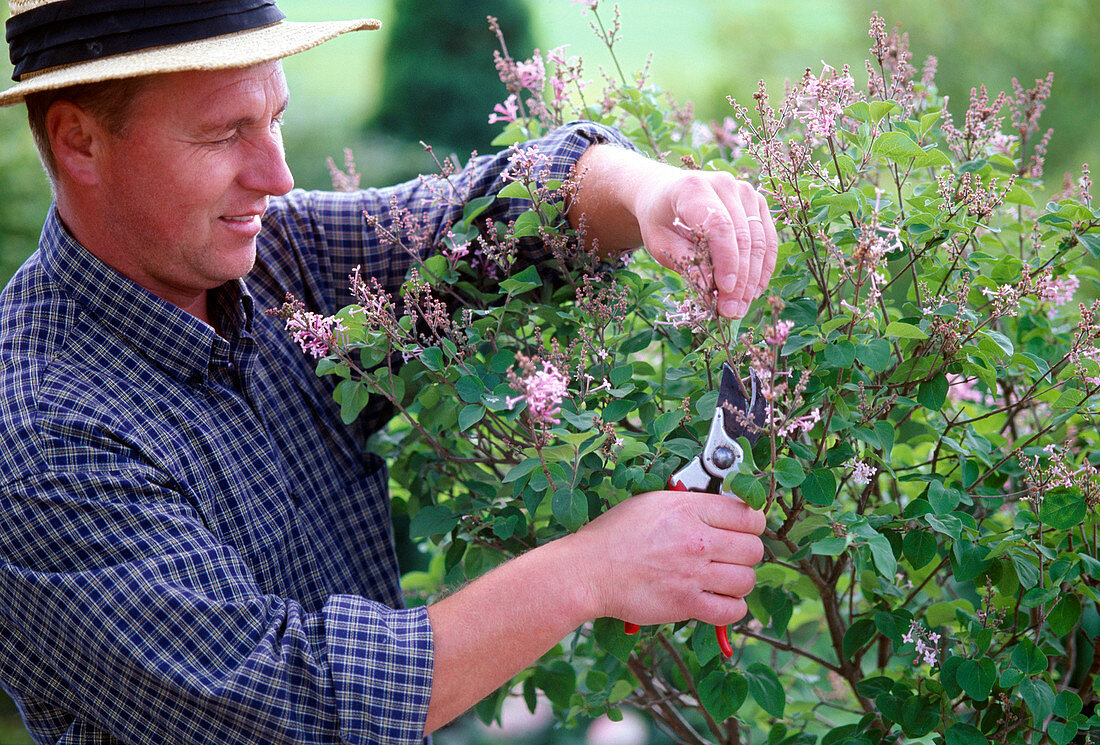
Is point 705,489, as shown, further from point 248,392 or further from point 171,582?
point 248,392

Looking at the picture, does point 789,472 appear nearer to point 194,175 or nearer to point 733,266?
point 733,266

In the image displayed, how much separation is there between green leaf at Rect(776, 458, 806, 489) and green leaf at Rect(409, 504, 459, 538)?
0.60m

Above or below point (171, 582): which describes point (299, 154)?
above

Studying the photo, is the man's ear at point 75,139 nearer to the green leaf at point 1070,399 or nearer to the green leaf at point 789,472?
the green leaf at point 789,472

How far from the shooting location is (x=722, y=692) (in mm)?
1534

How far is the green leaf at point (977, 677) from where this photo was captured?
1.37 meters

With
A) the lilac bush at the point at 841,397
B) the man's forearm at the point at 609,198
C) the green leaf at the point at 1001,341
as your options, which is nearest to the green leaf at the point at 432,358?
the lilac bush at the point at 841,397

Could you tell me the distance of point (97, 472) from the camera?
53.8 inches

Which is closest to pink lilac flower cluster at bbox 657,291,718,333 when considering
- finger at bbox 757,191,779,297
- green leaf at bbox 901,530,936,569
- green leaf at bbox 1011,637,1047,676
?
finger at bbox 757,191,779,297

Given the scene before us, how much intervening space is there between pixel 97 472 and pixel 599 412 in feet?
2.38

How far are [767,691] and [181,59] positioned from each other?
135 centimetres

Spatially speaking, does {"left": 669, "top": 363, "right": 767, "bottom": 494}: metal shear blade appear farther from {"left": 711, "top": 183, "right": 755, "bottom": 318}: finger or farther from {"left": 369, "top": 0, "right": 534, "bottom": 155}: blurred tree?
{"left": 369, "top": 0, "right": 534, "bottom": 155}: blurred tree

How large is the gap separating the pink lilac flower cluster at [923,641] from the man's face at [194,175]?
4.07 feet

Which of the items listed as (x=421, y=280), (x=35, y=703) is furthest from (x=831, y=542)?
(x=35, y=703)
